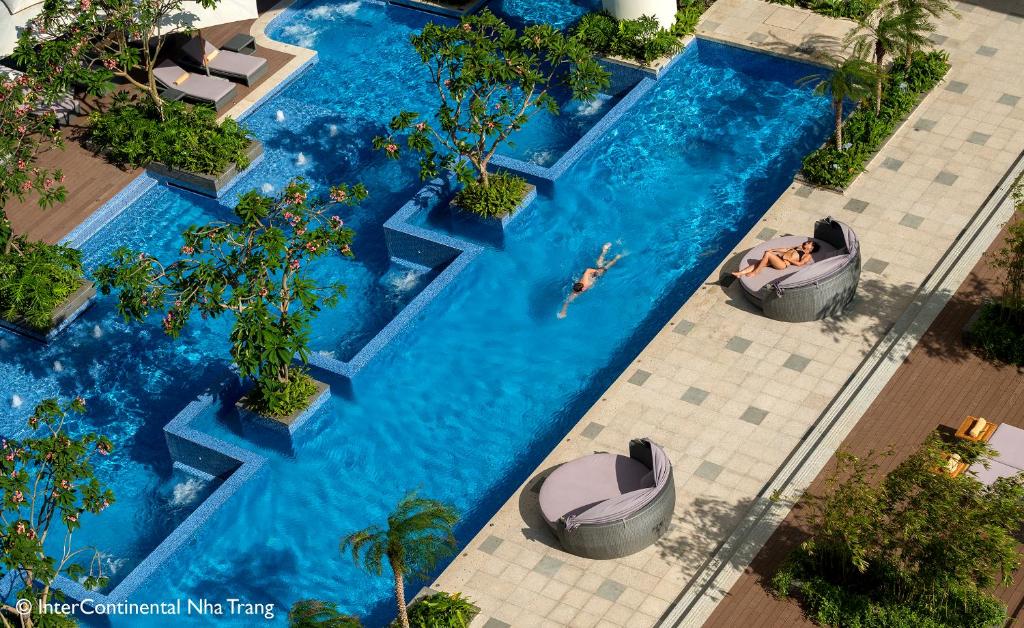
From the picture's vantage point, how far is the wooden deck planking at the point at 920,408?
21531 millimetres

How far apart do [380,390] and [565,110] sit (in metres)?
9.64

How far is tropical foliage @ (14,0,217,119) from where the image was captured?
99.6ft

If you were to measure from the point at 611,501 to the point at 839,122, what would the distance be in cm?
1104

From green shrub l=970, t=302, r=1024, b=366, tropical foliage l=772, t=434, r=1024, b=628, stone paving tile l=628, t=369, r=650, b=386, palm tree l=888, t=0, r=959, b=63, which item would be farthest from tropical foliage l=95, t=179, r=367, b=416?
palm tree l=888, t=0, r=959, b=63

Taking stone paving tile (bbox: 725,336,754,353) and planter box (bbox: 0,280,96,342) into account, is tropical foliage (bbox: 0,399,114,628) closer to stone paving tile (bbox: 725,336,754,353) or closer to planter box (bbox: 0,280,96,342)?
planter box (bbox: 0,280,96,342)

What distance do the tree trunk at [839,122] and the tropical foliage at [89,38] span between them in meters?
13.4

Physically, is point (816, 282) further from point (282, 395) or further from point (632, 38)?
point (632, 38)

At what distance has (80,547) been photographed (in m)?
24.3

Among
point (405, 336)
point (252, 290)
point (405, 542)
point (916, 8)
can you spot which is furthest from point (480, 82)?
point (405, 542)

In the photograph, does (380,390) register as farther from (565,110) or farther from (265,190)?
(565,110)

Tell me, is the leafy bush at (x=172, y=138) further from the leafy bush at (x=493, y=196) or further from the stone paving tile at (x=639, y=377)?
the stone paving tile at (x=639, y=377)

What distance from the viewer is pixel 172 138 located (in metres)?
31.4

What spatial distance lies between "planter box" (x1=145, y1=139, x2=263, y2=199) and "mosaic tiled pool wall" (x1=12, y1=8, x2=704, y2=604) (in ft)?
1.00

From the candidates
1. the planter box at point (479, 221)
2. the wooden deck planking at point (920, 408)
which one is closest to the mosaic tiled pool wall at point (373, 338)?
the planter box at point (479, 221)
